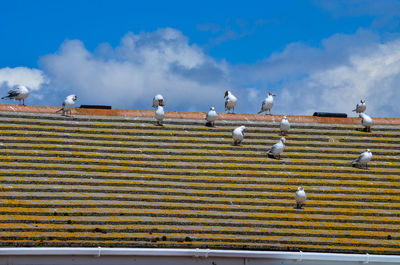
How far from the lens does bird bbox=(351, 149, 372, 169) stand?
76.4ft

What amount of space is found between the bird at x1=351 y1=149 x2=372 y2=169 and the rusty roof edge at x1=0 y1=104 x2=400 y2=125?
100.0 inches

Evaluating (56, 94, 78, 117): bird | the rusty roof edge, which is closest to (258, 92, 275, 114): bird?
the rusty roof edge

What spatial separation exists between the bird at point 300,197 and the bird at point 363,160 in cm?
290

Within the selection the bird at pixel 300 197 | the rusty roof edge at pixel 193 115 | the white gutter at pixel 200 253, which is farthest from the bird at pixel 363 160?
the white gutter at pixel 200 253

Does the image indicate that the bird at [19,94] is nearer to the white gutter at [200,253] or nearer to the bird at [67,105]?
the bird at [67,105]

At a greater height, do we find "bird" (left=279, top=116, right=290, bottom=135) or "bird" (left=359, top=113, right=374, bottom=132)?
"bird" (left=359, top=113, right=374, bottom=132)

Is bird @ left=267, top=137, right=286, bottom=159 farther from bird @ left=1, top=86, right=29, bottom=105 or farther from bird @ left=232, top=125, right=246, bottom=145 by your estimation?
bird @ left=1, top=86, right=29, bottom=105

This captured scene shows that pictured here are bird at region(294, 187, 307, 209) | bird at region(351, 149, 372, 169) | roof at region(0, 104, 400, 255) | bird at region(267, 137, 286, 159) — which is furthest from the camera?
bird at region(351, 149, 372, 169)

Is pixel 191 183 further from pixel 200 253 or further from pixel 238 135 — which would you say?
pixel 200 253

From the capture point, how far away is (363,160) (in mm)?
23328

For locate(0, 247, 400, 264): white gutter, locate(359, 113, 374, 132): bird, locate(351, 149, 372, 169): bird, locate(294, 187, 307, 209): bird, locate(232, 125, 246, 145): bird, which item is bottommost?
locate(0, 247, 400, 264): white gutter

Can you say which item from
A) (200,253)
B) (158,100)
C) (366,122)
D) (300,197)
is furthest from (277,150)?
(200,253)

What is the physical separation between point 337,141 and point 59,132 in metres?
7.56

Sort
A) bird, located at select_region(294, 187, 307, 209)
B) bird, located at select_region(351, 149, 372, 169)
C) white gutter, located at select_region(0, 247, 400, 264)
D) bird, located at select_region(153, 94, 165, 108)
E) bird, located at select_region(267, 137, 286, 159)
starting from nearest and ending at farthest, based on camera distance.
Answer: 1. white gutter, located at select_region(0, 247, 400, 264)
2. bird, located at select_region(294, 187, 307, 209)
3. bird, located at select_region(267, 137, 286, 159)
4. bird, located at select_region(351, 149, 372, 169)
5. bird, located at select_region(153, 94, 165, 108)
